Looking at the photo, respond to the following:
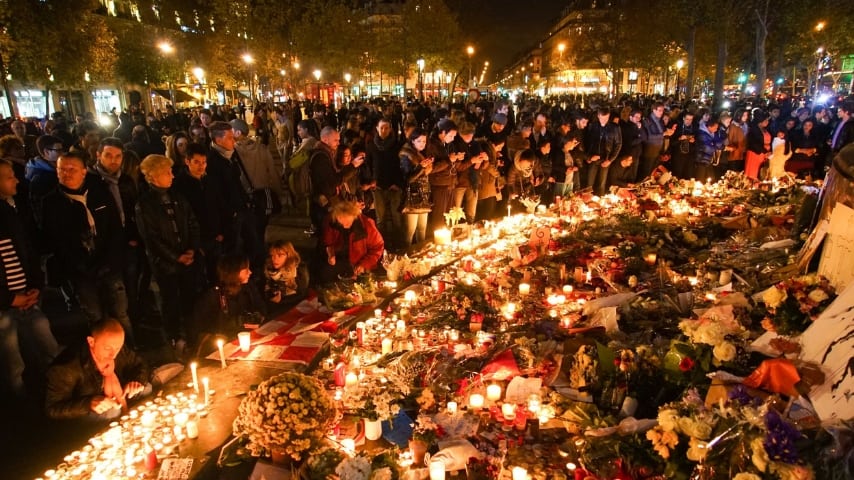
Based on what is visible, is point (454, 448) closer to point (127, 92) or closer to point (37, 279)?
point (37, 279)

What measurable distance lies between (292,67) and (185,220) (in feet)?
88.6

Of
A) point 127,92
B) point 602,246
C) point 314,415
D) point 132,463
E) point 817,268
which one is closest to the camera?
point 314,415

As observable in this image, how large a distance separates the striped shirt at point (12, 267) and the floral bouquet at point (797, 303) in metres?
5.76

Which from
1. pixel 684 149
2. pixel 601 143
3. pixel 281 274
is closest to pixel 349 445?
pixel 281 274

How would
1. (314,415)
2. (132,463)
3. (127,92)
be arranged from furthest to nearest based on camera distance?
(127,92)
(132,463)
(314,415)

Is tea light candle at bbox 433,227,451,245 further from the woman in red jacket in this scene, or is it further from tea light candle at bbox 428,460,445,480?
tea light candle at bbox 428,460,445,480

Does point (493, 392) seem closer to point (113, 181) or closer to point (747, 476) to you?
point (747, 476)

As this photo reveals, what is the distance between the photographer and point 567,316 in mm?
5035

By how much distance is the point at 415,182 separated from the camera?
7625mm

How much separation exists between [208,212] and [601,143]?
23.2 feet

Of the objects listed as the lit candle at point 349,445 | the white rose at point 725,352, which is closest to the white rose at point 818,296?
the white rose at point 725,352

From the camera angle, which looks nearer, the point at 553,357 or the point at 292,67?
the point at 553,357

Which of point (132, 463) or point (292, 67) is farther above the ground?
point (292, 67)

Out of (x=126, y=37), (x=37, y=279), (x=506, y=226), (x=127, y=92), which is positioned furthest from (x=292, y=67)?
(x=37, y=279)
